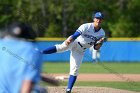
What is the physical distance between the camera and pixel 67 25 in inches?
1673

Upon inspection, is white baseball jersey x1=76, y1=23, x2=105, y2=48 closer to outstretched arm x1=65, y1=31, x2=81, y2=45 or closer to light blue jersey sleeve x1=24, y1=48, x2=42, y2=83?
outstretched arm x1=65, y1=31, x2=81, y2=45

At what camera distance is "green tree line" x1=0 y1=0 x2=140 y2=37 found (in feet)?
136

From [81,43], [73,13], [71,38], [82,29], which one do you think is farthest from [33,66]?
[73,13]

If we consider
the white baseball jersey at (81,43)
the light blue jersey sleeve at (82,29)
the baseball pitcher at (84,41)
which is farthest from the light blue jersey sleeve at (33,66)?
the white baseball jersey at (81,43)

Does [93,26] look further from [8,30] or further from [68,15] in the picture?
[68,15]

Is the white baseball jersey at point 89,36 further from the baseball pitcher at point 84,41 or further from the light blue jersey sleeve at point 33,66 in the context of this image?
the light blue jersey sleeve at point 33,66

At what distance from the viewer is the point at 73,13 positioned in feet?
147

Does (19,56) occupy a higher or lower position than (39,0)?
higher

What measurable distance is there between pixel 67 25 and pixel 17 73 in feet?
126

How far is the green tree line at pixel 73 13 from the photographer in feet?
136

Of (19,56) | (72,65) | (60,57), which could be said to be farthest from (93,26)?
(60,57)

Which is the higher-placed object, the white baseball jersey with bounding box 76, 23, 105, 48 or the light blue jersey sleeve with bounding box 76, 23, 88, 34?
the light blue jersey sleeve with bounding box 76, 23, 88, 34

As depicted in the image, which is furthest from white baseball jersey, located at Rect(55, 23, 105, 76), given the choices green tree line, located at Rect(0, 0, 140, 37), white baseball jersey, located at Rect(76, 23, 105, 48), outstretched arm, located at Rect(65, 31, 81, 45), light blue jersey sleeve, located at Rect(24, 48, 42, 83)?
green tree line, located at Rect(0, 0, 140, 37)

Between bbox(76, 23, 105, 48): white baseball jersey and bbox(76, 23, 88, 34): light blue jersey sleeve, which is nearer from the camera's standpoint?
bbox(76, 23, 88, 34): light blue jersey sleeve
